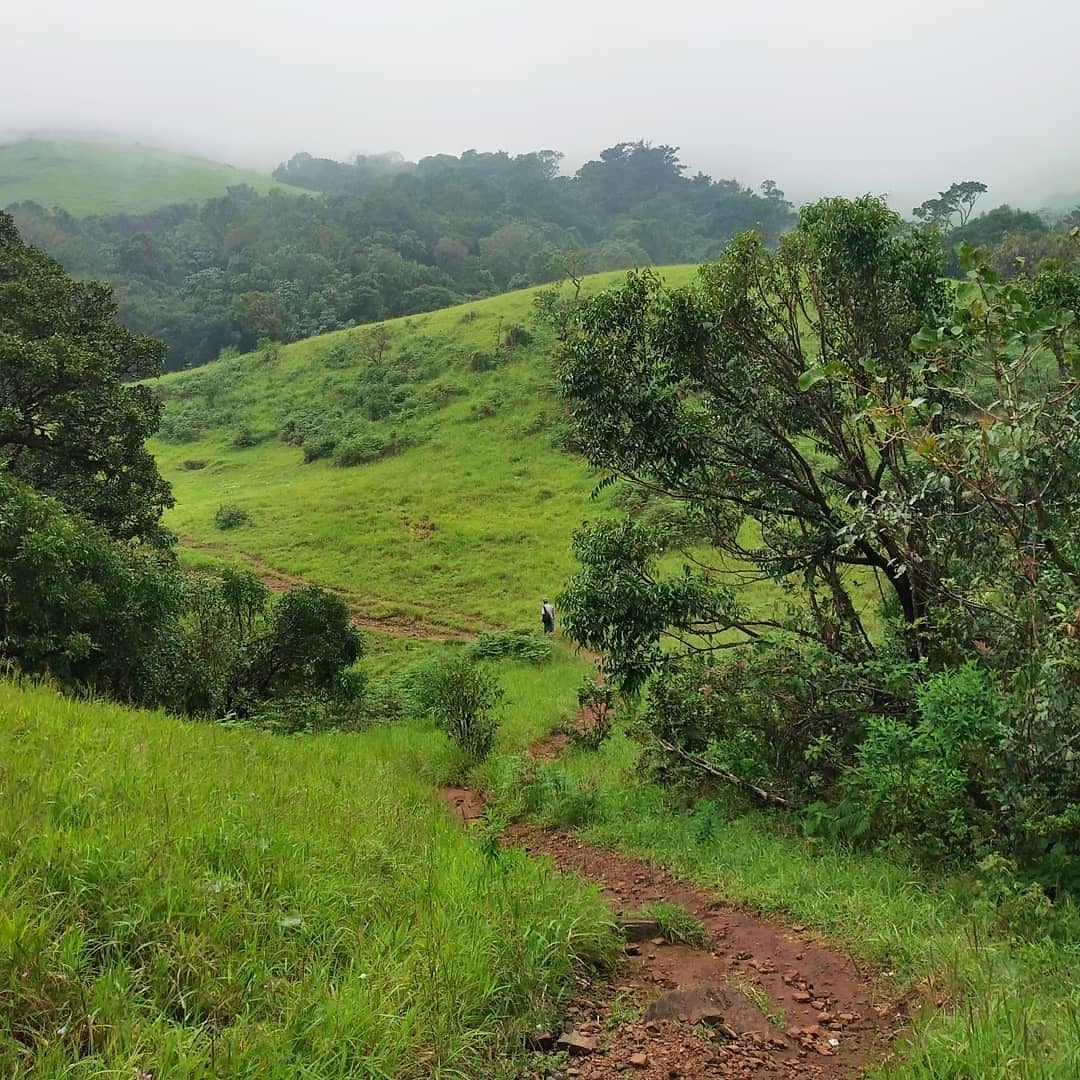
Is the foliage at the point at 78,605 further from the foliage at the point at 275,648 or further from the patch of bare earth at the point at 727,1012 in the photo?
the patch of bare earth at the point at 727,1012

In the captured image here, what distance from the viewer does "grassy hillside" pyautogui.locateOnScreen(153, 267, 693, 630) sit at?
27.5m

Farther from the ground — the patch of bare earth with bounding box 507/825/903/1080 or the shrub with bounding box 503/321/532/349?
the shrub with bounding box 503/321/532/349

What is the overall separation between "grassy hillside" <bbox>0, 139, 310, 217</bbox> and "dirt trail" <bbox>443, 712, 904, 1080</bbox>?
157m

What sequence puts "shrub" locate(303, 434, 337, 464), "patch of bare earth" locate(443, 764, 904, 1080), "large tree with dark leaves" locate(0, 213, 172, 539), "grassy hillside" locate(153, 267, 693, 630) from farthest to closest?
1. "shrub" locate(303, 434, 337, 464)
2. "grassy hillside" locate(153, 267, 693, 630)
3. "large tree with dark leaves" locate(0, 213, 172, 539)
4. "patch of bare earth" locate(443, 764, 904, 1080)

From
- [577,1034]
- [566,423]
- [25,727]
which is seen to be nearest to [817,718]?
[577,1034]

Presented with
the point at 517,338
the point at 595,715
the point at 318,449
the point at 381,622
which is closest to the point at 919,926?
the point at 595,715

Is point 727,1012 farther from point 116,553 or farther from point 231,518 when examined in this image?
point 231,518

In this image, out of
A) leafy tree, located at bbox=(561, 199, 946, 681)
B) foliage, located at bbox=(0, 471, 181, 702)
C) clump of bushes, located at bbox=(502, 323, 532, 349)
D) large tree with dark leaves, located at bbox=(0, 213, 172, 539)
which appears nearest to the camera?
leafy tree, located at bbox=(561, 199, 946, 681)

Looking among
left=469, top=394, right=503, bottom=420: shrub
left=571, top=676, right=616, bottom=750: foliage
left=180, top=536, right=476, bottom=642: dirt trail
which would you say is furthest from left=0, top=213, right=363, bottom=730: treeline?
left=469, top=394, right=503, bottom=420: shrub

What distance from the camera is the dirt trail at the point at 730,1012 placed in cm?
339

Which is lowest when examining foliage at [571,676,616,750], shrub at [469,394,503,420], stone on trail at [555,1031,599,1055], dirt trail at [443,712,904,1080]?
foliage at [571,676,616,750]

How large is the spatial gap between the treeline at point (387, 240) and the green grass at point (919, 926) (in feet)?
202

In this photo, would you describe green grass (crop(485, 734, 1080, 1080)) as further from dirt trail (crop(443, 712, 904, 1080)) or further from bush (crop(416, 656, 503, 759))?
bush (crop(416, 656, 503, 759))

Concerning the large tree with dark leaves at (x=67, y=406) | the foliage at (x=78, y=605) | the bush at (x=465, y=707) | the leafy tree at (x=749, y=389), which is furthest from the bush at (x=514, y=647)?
the leafy tree at (x=749, y=389)
